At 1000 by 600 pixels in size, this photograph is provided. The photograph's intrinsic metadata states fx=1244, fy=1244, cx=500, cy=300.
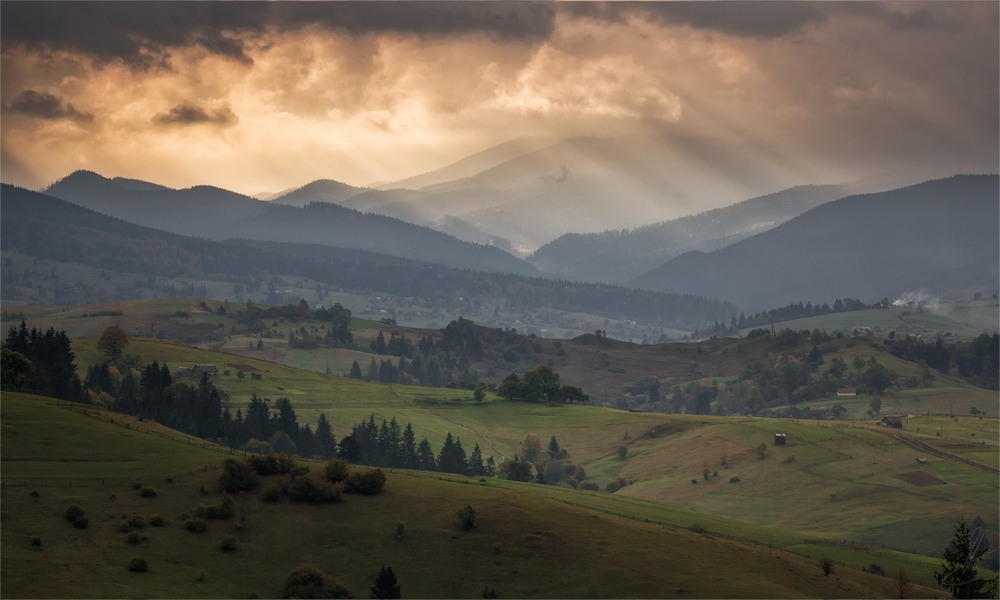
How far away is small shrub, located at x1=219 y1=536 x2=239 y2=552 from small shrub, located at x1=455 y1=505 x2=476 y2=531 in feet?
73.1

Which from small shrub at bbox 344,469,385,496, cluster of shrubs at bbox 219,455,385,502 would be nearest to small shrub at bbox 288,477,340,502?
cluster of shrubs at bbox 219,455,385,502

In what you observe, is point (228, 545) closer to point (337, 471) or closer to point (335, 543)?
point (335, 543)

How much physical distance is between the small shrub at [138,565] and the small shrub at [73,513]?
8.62m

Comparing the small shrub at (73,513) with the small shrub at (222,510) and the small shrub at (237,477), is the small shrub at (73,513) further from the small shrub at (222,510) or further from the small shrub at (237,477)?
the small shrub at (237,477)

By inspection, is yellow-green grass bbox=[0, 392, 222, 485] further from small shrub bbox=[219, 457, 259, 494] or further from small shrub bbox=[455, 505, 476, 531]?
small shrub bbox=[455, 505, 476, 531]

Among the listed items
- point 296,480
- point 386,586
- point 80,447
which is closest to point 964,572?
point 386,586

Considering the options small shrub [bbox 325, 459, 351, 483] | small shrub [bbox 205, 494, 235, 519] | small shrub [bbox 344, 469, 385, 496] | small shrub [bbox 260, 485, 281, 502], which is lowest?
small shrub [bbox 205, 494, 235, 519]

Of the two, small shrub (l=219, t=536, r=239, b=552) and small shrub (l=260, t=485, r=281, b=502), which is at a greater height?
small shrub (l=260, t=485, r=281, b=502)

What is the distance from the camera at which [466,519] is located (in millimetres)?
125812

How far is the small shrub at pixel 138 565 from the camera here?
10812 cm

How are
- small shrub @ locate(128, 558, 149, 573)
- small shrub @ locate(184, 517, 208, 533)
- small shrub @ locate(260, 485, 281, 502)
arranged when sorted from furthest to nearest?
1. small shrub @ locate(260, 485, 281, 502)
2. small shrub @ locate(184, 517, 208, 533)
3. small shrub @ locate(128, 558, 149, 573)

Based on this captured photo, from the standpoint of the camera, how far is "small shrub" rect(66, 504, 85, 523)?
114 m

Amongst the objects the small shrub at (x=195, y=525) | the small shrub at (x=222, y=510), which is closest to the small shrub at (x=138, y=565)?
the small shrub at (x=195, y=525)

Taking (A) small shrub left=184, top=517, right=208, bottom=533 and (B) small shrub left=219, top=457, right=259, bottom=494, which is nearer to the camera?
(A) small shrub left=184, top=517, right=208, bottom=533
